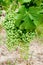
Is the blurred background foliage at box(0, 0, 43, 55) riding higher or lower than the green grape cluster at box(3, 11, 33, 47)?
higher

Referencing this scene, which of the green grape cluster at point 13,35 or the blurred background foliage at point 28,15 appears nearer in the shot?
the blurred background foliage at point 28,15

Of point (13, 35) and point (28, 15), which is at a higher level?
point (28, 15)

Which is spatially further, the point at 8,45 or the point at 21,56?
the point at 8,45

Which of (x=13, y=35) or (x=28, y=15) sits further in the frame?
(x=13, y=35)

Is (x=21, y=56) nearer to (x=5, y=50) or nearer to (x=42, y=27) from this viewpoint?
(x=5, y=50)

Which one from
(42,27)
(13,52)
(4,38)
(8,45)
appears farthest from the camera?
(4,38)

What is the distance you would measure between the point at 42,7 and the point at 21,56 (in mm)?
3162

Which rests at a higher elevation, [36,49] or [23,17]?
[23,17]

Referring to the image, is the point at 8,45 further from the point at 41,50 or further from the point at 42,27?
the point at 42,27

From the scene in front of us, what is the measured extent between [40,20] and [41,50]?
347 cm

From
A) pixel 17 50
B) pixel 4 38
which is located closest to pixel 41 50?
pixel 17 50

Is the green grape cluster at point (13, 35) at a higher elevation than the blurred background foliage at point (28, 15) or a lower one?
lower

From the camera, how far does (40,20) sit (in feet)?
2.04

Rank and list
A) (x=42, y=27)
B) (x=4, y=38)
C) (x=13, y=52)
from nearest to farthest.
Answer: (x=42, y=27) < (x=13, y=52) < (x=4, y=38)
